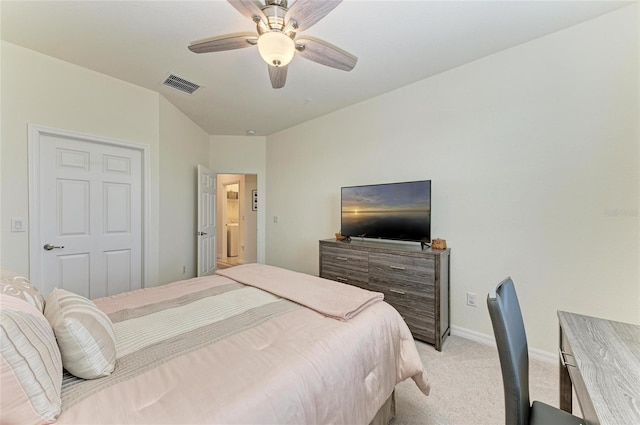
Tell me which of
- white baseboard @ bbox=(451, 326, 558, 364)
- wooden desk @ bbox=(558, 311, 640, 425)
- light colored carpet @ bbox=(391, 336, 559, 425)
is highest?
wooden desk @ bbox=(558, 311, 640, 425)

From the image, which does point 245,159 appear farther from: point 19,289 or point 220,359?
point 220,359

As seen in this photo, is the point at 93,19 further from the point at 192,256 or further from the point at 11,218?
the point at 192,256

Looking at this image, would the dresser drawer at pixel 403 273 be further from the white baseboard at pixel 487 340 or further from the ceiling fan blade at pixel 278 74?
the ceiling fan blade at pixel 278 74

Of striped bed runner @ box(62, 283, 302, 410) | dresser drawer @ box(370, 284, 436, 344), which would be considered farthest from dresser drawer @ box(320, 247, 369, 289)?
striped bed runner @ box(62, 283, 302, 410)

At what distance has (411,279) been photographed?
2.45 meters

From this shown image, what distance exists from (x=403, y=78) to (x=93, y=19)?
2723 mm

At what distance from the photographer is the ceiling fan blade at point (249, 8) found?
1439mm

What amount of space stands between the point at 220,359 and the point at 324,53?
1.92 m

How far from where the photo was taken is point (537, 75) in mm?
2201

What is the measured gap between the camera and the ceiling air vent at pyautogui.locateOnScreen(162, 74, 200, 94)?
2824 millimetres

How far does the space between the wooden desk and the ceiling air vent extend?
362cm

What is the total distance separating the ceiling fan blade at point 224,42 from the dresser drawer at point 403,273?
2108 millimetres

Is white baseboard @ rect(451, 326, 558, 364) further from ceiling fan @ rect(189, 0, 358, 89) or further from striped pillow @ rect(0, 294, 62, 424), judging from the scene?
striped pillow @ rect(0, 294, 62, 424)

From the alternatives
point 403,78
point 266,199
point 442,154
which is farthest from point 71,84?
point 442,154
